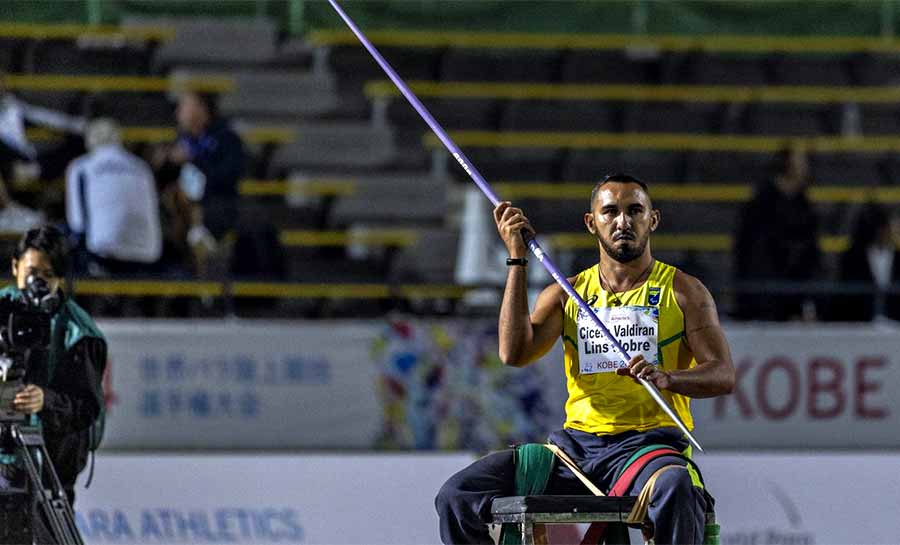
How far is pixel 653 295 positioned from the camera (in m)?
5.84

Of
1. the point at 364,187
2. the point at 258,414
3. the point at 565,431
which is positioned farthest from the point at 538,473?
the point at 364,187

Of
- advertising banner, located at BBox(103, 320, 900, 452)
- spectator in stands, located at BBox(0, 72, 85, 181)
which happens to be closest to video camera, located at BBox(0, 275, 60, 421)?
advertising banner, located at BBox(103, 320, 900, 452)

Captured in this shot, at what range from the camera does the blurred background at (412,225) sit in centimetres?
963

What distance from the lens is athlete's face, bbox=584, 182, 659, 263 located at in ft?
19.0

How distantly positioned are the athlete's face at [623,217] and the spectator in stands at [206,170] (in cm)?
576

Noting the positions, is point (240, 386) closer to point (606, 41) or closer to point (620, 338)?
point (620, 338)

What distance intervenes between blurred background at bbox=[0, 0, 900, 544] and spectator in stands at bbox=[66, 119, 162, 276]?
2 cm

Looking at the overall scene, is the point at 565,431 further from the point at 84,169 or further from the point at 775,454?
the point at 84,169

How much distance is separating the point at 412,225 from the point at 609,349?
25.6 feet

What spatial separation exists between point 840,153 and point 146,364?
243 inches

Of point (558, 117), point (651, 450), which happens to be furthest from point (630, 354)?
point (558, 117)

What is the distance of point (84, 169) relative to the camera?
11008 millimetres

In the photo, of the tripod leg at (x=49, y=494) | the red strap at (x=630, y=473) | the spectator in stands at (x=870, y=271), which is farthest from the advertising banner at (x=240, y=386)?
the red strap at (x=630, y=473)

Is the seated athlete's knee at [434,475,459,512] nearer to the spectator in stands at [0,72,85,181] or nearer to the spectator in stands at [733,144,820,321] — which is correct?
the spectator in stands at [733,144,820,321]
